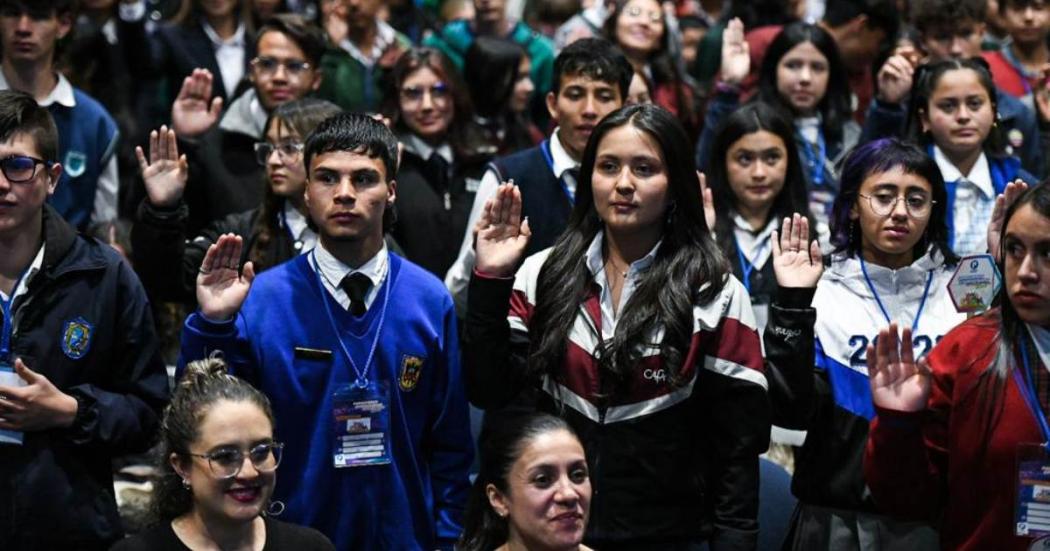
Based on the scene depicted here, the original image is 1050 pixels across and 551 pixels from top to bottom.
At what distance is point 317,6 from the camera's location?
940 centimetres

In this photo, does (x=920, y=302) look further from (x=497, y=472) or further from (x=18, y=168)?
(x=18, y=168)

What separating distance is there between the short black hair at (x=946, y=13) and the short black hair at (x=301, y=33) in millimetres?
2763

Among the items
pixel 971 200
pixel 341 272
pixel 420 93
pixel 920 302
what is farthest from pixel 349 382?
pixel 971 200

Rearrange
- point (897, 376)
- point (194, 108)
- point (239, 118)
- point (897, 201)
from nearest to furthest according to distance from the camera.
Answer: point (897, 376), point (897, 201), point (194, 108), point (239, 118)

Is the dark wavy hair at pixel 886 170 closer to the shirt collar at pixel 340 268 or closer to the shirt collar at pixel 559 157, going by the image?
the shirt collar at pixel 559 157

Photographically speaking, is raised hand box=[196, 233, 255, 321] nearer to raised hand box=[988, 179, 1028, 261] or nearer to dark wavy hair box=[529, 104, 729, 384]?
dark wavy hair box=[529, 104, 729, 384]

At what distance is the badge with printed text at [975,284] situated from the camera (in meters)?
4.85

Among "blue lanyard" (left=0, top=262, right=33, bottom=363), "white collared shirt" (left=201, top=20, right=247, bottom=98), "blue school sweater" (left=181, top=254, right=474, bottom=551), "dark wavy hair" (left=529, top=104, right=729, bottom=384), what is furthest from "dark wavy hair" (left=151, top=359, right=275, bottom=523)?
"white collared shirt" (left=201, top=20, right=247, bottom=98)

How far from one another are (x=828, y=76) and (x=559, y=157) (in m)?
1.87

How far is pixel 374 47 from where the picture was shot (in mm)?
8398

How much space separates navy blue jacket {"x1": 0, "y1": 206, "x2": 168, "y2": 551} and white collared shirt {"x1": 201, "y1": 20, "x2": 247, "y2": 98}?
344 cm

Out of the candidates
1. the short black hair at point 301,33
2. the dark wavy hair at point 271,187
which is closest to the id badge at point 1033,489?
the dark wavy hair at point 271,187

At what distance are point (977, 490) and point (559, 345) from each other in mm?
1197

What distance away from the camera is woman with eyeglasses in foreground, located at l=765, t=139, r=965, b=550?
4.70 metres
